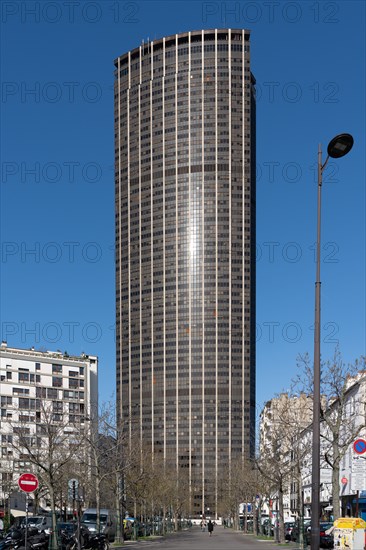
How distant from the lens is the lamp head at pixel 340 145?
20.9m

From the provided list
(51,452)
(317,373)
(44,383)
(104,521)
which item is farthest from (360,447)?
(44,383)

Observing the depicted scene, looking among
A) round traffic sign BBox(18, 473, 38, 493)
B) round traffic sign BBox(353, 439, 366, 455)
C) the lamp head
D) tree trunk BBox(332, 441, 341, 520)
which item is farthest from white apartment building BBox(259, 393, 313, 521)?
the lamp head

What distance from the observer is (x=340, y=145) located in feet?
69.2

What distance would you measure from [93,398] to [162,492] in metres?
72.2

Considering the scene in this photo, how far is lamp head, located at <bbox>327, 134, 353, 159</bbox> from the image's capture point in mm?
20922

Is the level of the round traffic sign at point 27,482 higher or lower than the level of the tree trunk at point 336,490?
higher

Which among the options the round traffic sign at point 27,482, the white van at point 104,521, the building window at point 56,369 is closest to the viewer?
the round traffic sign at point 27,482

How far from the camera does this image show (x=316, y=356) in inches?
880

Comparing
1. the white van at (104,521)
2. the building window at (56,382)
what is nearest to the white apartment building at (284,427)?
the white van at (104,521)

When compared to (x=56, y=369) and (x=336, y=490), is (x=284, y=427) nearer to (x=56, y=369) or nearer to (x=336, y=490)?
(x=336, y=490)

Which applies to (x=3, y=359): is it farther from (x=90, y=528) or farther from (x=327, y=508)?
(x=90, y=528)

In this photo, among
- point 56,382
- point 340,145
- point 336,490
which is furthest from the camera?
point 56,382

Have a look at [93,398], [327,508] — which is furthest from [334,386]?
[93,398]

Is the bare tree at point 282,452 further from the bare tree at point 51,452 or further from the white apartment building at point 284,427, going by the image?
the bare tree at point 51,452
